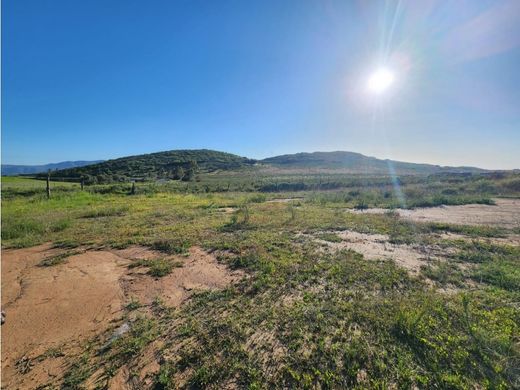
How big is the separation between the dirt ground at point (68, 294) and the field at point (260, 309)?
2 centimetres

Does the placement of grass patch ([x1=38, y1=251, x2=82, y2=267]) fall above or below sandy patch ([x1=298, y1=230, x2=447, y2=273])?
below

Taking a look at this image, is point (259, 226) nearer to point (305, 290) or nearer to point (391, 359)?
point (305, 290)

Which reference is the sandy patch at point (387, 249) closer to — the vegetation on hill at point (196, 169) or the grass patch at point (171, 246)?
the grass patch at point (171, 246)

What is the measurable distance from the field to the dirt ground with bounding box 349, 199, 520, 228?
6.79 feet

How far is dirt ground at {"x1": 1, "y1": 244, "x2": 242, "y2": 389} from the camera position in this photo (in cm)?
303

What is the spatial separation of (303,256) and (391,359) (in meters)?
3.43

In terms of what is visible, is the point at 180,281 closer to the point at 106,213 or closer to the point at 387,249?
the point at 387,249

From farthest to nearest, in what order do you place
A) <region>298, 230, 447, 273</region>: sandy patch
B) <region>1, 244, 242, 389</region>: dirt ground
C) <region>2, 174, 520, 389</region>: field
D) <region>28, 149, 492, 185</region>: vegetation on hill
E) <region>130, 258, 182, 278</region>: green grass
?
<region>28, 149, 492, 185</region>: vegetation on hill → <region>298, 230, 447, 273</region>: sandy patch → <region>130, 258, 182, 278</region>: green grass → <region>1, 244, 242, 389</region>: dirt ground → <region>2, 174, 520, 389</region>: field

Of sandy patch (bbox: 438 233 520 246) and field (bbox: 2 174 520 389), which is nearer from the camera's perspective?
field (bbox: 2 174 520 389)

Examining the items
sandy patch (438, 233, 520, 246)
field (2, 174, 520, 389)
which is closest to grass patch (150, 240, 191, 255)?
field (2, 174, 520, 389)

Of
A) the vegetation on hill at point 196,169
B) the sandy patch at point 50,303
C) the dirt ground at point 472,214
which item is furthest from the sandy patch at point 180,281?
the vegetation on hill at point 196,169

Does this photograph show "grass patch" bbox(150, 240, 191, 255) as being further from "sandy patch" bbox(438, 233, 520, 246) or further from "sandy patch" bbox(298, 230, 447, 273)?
"sandy patch" bbox(438, 233, 520, 246)

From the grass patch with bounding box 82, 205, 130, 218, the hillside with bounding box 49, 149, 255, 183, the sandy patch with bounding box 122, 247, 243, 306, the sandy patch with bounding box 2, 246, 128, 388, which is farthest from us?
the hillside with bounding box 49, 149, 255, 183

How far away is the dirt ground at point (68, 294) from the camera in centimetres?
303
